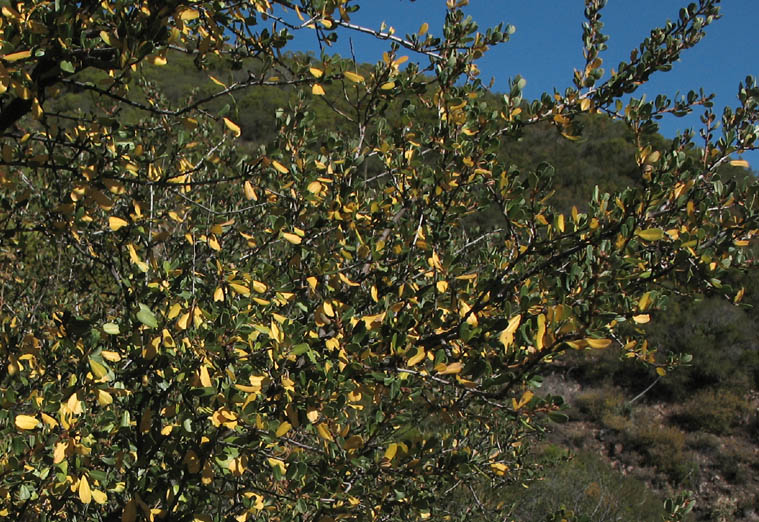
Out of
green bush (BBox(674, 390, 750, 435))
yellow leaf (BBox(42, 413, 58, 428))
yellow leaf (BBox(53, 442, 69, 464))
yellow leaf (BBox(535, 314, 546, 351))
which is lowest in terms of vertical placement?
yellow leaf (BBox(53, 442, 69, 464))

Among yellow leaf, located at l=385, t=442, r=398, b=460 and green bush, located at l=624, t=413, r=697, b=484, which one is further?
green bush, located at l=624, t=413, r=697, b=484

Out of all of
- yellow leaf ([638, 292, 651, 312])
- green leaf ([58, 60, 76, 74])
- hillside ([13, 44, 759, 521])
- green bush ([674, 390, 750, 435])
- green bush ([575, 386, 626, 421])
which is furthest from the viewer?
green bush ([575, 386, 626, 421])

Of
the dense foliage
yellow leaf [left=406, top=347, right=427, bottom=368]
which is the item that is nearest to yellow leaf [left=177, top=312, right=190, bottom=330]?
the dense foliage

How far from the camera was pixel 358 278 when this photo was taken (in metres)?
1.81

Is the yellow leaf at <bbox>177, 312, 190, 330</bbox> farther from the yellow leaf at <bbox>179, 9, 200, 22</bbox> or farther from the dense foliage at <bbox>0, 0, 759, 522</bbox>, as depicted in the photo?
the yellow leaf at <bbox>179, 9, 200, 22</bbox>

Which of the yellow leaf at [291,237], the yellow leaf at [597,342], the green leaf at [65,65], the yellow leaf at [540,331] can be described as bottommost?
the yellow leaf at [597,342]

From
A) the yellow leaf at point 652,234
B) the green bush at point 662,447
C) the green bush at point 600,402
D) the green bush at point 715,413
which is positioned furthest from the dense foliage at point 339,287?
the green bush at point 715,413

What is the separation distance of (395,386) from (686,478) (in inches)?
317

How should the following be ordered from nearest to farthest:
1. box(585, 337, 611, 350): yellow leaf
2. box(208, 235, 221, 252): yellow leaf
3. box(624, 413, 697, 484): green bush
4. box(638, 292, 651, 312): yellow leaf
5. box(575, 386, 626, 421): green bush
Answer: box(585, 337, 611, 350): yellow leaf < box(638, 292, 651, 312): yellow leaf < box(208, 235, 221, 252): yellow leaf < box(624, 413, 697, 484): green bush < box(575, 386, 626, 421): green bush

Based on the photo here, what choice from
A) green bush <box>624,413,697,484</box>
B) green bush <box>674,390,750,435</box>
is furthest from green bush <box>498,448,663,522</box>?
green bush <box>674,390,750,435</box>

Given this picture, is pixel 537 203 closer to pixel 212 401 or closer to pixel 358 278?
pixel 358 278

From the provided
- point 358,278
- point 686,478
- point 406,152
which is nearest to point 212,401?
point 358,278

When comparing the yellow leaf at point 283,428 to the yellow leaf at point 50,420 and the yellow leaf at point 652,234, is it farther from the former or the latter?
the yellow leaf at point 652,234

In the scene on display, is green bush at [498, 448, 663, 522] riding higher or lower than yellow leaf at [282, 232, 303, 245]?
lower
